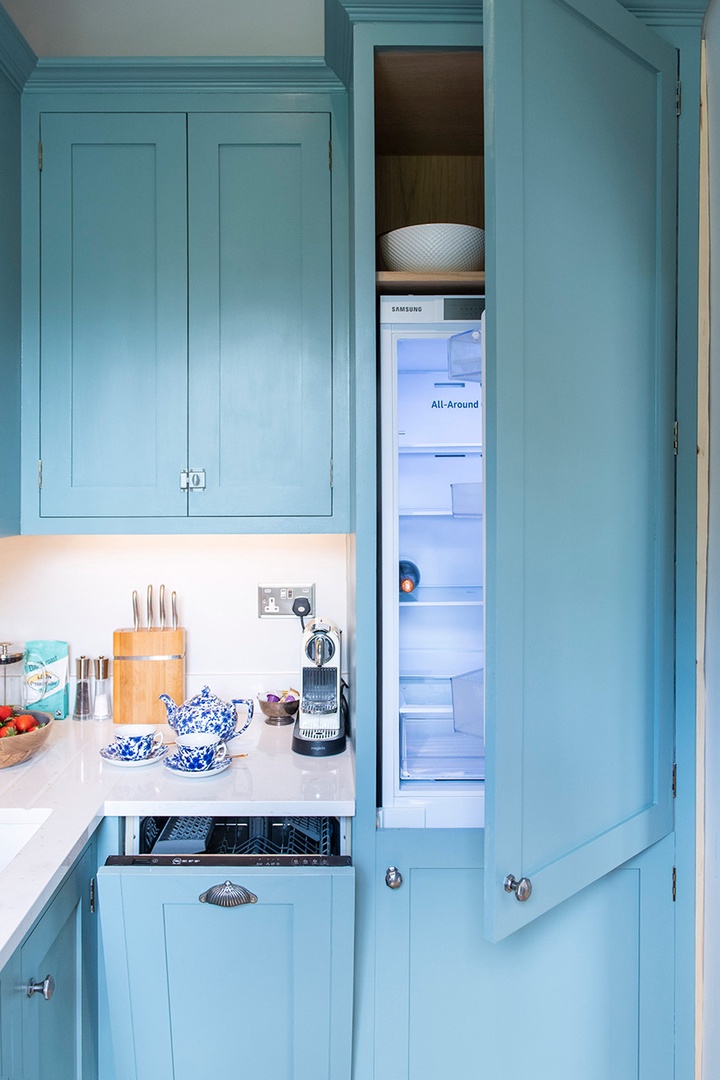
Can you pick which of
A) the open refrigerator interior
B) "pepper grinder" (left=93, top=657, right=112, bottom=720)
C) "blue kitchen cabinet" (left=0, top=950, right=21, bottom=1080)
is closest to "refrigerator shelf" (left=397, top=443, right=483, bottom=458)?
the open refrigerator interior

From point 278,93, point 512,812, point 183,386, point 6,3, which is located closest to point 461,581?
point 512,812

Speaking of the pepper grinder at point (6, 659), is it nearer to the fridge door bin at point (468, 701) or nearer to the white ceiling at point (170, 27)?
the fridge door bin at point (468, 701)

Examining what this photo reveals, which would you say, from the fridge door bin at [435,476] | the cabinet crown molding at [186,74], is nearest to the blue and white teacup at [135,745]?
the fridge door bin at [435,476]

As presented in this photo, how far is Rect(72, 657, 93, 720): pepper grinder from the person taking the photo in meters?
2.09

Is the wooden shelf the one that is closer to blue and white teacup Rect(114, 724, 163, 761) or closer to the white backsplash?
the white backsplash

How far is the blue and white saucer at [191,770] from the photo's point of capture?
1.67 m

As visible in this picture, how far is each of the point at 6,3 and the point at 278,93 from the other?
3.20ft

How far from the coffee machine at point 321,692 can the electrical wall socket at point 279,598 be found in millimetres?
356

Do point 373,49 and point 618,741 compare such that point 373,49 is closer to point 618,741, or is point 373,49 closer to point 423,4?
point 423,4

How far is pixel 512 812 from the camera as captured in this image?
121 centimetres

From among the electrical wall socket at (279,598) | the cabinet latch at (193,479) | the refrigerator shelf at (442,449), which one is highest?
the refrigerator shelf at (442,449)

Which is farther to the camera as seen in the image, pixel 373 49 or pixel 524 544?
pixel 373 49

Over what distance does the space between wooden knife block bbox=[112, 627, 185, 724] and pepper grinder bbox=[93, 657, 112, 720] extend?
0.03m

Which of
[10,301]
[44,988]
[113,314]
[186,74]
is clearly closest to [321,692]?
[44,988]
